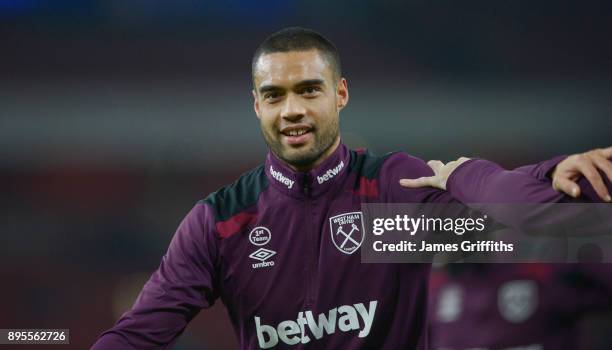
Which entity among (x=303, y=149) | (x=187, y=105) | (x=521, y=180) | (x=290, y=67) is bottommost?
(x=521, y=180)

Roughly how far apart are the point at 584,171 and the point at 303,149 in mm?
1040

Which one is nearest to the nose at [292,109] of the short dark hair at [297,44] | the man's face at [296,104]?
the man's face at [296,104]

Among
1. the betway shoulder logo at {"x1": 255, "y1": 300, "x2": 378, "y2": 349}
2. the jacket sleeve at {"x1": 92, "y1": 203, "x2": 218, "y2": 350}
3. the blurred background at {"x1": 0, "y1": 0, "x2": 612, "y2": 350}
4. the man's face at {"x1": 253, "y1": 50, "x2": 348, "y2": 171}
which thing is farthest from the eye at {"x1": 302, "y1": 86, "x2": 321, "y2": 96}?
the blurred background at {"x1": 0, "y1": 0, "x2": 612, "y2": 350}

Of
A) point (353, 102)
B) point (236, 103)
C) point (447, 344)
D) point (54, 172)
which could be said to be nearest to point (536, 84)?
point (353, 102)

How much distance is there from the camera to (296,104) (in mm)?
2480

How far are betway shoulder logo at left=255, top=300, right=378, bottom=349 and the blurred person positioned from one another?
2.90ft

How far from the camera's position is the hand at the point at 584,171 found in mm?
1649

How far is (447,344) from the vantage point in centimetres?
338

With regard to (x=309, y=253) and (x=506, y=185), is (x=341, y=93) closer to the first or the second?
(x=309, y=253)

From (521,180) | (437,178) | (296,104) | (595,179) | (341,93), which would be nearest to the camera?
(595,179)

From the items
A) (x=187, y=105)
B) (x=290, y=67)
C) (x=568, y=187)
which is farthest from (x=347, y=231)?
(x=187, y=105)

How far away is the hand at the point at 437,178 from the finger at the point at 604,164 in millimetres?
628

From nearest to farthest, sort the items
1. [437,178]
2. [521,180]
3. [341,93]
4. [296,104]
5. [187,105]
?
[521,180] → [437,178] → [296,104] → [341,93] → [187,105]

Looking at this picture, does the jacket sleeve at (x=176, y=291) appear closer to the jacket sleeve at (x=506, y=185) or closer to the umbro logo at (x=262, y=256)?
the umbro logo at (x=262, y=256)
